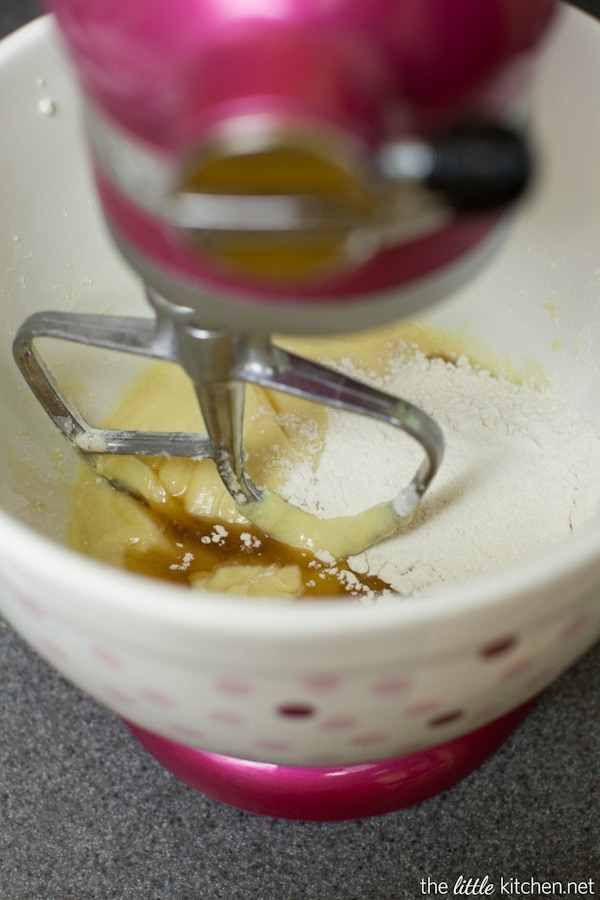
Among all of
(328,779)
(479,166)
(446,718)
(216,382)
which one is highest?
(479,166)

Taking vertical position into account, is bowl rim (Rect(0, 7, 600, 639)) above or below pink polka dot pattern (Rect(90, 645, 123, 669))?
above

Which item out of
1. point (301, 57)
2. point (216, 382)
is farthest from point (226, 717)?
point (301, 57)

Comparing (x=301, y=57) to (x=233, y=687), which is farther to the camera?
(x=233, y=687)

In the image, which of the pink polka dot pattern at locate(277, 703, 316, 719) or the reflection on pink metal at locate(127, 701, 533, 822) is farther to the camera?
the reflection on pink metal at locate(127, 701, 533, 822)

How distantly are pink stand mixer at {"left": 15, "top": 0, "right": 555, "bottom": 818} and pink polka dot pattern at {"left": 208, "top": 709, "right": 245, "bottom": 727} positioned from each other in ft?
0.53

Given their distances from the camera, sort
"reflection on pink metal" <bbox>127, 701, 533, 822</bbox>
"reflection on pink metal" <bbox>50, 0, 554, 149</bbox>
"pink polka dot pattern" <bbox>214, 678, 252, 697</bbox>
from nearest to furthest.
→ "reflection on pink metal" <bbox>50, 0, 554, 149</bbox> → "pink polka dot pattern" <bbox>214, 678, 252, 697</bbox> → "reflection on pink metal" <bbox>127, 701, 533, 822</bbox>

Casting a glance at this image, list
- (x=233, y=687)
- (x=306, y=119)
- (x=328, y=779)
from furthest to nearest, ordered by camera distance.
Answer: (x=328, y=779)
(x=233, y=687)
(x=306, y=119)

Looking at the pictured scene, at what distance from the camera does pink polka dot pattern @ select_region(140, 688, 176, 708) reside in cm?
39

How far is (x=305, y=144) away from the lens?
26 centimetres

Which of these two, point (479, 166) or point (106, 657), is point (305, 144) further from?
point (106, 657)

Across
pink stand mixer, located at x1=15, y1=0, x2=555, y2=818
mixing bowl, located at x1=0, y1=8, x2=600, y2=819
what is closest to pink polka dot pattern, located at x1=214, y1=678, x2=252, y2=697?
mixing bowl, located at x1=0, y1=8, x2=600, y2=819

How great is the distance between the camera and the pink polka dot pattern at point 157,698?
0.39 m

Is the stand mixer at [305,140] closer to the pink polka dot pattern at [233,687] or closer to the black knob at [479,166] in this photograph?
the black knob at [479,166]

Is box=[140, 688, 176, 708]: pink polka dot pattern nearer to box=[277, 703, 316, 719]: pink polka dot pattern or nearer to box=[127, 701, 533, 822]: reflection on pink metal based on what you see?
box=[277, 703, 316, 719]: pink polka dot pattern
